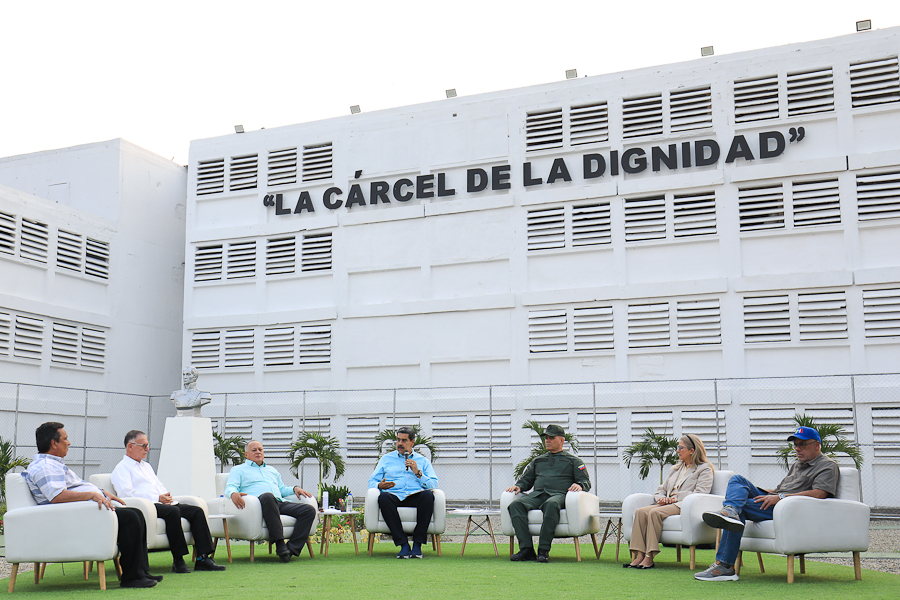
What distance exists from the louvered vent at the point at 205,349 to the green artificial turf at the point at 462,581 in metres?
10.5

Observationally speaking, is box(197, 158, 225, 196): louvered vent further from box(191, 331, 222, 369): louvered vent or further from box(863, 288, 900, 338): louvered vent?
box(863, 288, 900, 338): louvered vent

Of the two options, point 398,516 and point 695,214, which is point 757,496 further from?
point 695,214

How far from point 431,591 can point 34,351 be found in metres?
13.6

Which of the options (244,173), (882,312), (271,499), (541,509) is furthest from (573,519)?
(244,173)

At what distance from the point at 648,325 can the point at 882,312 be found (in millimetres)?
3680

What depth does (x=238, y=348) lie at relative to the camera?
1839 cm

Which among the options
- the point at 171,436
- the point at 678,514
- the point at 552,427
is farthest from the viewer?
the point at 171,436

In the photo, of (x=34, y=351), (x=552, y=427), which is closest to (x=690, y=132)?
(x=552, y=427)

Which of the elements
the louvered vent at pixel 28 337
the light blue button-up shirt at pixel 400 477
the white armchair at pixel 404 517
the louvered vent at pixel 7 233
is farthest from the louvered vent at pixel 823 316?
the louvered vent at pixel 7 233

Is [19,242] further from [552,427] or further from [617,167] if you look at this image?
[552,427]

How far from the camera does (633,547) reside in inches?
289

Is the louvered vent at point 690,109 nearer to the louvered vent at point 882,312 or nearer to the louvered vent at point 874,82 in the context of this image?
the louvered vent at point 874,82

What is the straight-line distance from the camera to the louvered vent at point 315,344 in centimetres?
1761

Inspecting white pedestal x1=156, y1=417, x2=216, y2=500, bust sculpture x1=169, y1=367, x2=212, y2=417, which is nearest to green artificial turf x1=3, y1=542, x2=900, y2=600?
white pedestal x1=156, y1=417, x2=216, y2=500
